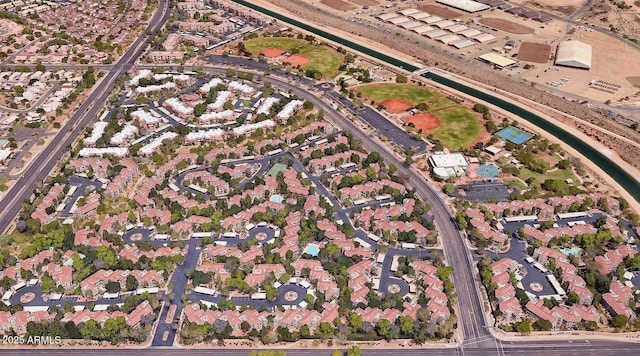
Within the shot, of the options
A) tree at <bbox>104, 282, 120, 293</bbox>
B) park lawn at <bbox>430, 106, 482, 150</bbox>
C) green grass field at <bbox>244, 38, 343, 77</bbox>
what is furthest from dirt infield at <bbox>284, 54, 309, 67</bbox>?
tree at <bbox>104, 282, 120, 293</bbox>

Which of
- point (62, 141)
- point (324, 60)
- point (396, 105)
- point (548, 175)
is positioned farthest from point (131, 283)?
point (324, 60)

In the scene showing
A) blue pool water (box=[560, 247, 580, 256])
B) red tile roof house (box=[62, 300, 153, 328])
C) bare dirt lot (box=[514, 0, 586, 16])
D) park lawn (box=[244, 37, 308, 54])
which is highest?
blue pool water (box=[560, 247, 580, 256])

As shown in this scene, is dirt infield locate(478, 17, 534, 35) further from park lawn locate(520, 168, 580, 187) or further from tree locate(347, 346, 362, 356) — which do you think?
tree locate(347, 346, 362, 356)

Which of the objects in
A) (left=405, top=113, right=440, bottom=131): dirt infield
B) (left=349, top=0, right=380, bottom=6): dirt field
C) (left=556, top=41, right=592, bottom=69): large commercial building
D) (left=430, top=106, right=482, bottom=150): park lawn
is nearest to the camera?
(left=430, top=106, right=482, bottom=150): park lawn

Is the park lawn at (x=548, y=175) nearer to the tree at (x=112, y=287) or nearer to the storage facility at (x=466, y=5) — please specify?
the tree at (x=112, y=287)

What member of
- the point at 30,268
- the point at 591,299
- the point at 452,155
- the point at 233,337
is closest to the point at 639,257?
the point at 591,299

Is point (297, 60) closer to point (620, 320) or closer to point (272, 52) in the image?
point (272, 52)
